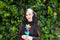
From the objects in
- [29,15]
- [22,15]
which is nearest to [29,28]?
[29,15]

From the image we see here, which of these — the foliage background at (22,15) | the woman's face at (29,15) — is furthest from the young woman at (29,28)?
the foliage background at (22,15)

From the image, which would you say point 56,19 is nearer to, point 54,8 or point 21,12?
point 54,8

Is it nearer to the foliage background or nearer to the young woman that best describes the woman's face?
the young woman

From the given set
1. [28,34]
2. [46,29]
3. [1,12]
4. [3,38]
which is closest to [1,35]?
[3,38]

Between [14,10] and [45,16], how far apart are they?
0.91 m

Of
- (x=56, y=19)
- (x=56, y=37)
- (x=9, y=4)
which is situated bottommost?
(x=56, y=37)

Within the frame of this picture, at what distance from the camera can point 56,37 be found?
23.3ft

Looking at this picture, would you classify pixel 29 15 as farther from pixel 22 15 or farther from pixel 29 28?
pixel 22 15

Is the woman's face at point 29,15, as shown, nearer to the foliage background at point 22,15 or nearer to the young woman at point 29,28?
the young woman at point 29,28

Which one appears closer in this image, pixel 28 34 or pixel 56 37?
pixel 28 34

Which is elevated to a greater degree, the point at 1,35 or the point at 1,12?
the point at 1,12

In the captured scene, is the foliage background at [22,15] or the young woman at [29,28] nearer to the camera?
the young woman at [29,28]

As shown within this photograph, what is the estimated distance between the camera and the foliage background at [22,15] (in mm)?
6844

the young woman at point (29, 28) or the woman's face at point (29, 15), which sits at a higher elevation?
the woman's face at point (29, 15)
